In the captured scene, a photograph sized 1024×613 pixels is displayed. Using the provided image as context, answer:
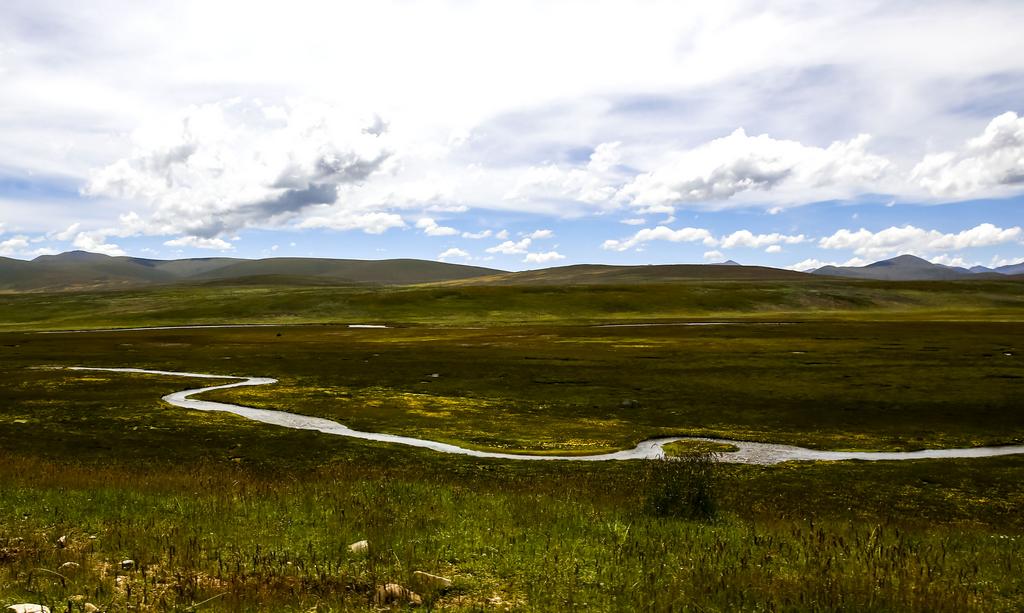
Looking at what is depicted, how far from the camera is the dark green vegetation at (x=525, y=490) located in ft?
34.8

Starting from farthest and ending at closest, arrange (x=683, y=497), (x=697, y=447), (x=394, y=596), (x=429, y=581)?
(x=697, y=447), (x=683, y=497), (x=429, y=581), (x=394, y=596)

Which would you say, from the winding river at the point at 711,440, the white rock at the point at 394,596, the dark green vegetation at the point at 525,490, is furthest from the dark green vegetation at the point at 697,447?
the white rock at the point at 394,596

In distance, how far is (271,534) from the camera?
45.4ft

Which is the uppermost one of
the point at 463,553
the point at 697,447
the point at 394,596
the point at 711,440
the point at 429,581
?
the point at 394,596

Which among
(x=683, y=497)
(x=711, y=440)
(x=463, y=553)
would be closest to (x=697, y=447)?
(x=711, y=440)

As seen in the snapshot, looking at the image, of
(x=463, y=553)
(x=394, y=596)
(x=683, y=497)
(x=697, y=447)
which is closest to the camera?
(x=394, y=596)

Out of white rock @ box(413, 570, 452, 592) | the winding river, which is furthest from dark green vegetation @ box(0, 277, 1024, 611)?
the winding river

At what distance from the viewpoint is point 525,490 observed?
23016 mm

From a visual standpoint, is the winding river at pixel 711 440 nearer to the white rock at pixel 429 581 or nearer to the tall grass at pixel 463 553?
the tall grass at pixel 463 553

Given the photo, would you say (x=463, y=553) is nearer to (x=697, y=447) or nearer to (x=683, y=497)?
(x=683, y=497)

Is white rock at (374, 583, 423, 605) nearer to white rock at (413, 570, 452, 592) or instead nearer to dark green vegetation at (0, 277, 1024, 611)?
dark green vegetation at (0, 277, 1024, 611)

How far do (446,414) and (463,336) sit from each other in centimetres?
7398

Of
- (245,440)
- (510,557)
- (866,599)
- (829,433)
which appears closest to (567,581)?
(510,557)

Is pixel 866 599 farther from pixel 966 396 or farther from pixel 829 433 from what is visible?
pixel 966 396
